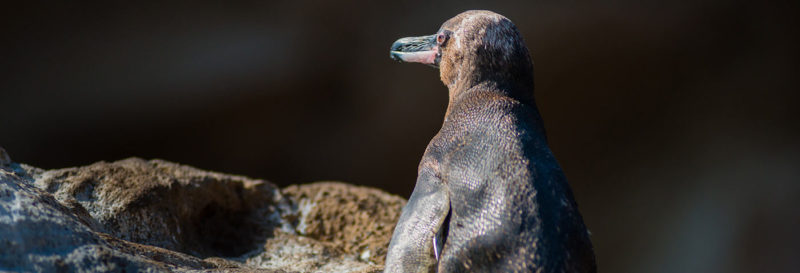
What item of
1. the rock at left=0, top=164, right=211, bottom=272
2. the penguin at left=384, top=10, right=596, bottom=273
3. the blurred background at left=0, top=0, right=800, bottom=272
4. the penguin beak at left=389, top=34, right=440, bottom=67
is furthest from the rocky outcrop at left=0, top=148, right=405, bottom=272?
the blurred background at left=0, top=0, right=800, bottom=272

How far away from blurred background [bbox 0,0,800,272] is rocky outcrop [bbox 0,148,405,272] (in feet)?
8.14

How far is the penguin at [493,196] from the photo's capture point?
1.74 meters

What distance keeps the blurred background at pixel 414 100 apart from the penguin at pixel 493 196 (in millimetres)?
2939

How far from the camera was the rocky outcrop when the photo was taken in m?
1.61

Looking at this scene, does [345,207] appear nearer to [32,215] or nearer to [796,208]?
[32,215]

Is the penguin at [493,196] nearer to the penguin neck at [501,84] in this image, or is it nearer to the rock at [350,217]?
the penguin neck at [501,84]

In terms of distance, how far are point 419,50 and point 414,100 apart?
9.63ft

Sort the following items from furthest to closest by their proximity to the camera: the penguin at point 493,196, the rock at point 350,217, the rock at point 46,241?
the rock at point 350,217, the penguin at point 493,196, the rock at point 46,241

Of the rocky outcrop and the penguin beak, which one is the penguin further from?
the rocky outcrop

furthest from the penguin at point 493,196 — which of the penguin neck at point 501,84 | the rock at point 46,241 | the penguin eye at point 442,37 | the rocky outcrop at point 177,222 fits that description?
the rock at point 46,241

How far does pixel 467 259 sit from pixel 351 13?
13.3 ft

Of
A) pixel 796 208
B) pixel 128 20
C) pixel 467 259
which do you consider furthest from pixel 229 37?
pixel 796 208

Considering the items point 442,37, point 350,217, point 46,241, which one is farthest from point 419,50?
point 46,241

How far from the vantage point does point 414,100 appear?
5523mm
